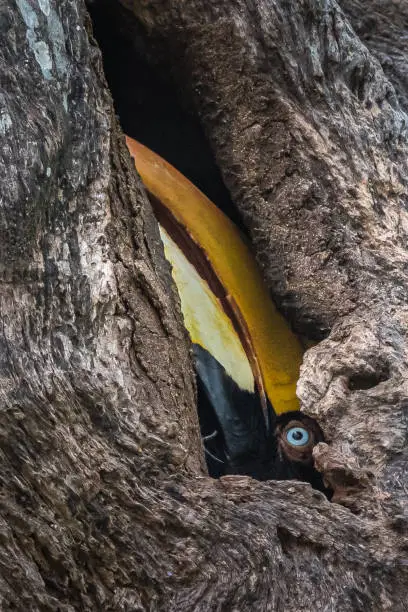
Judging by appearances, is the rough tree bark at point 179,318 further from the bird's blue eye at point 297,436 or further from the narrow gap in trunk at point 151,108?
the bird's blue eye at point 297,436

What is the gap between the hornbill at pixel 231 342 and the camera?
175 centimetres

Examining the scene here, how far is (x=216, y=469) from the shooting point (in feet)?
5.66

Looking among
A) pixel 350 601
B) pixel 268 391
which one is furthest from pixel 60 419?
pixel 268 391

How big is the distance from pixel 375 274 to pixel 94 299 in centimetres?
56

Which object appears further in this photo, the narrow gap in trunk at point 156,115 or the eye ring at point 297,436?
the narrow gap in trunk at point 156,115

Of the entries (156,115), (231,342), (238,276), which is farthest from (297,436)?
(156,115)

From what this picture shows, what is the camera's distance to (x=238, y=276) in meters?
1.97

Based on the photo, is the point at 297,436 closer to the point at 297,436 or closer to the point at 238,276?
the point at 297,436

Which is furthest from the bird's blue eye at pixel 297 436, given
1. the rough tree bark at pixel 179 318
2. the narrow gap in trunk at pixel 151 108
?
the narrow gap in trunk at pixel 151 108

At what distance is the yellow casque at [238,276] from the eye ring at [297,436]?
0.23ft

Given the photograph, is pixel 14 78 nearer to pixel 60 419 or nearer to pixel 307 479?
pixel 60 419

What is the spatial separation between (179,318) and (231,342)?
0.30 metres

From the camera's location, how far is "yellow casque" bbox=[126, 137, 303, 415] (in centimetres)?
188

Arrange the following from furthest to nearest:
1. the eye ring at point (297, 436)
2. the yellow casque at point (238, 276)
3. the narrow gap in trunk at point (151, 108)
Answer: the narrow gap in trunk at point (151, 108), the yellow casque at point (238, 276), the eye ring at point (297, 436)
